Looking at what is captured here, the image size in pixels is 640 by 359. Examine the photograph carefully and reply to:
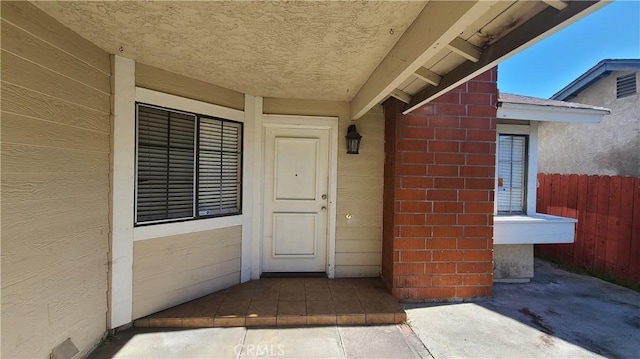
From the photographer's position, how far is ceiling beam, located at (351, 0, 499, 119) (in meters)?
1.29

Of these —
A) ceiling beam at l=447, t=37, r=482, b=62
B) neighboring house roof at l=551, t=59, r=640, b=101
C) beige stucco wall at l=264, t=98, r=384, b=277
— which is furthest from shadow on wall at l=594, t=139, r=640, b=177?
ceiling beam at l=447, t=37, r=482, b=62

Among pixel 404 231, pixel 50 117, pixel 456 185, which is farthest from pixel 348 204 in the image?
pixel 50 117

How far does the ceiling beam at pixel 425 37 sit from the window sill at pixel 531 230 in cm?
247

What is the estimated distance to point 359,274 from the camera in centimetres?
362

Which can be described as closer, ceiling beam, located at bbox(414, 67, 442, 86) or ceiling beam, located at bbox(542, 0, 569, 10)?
ceiling beam, located at bbox(542, 0, 569, 10)

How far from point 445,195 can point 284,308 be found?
2.10m

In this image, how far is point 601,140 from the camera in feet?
19.2

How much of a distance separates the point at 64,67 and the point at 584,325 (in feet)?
15.9

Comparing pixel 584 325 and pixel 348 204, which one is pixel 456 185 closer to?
pixel 348 204

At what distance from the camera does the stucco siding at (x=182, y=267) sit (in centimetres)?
254

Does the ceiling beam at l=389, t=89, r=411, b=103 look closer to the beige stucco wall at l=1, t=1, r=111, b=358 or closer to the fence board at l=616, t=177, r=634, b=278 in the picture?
the beige stucco wall at l=1, t=1, r=111, b=358

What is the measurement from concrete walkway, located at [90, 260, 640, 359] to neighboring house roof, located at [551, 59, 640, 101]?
16.4 ft

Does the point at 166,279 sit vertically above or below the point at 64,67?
below

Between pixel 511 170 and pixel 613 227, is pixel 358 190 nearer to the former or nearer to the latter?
pixel 511 170
